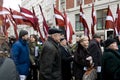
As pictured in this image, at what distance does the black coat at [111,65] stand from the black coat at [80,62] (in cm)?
148

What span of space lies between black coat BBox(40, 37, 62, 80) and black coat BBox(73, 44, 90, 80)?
1.90 metres

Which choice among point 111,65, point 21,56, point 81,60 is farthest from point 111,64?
point 21,56

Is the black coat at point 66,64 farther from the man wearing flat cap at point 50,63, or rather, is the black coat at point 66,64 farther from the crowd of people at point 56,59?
the man wearing flat cap at point 50,63

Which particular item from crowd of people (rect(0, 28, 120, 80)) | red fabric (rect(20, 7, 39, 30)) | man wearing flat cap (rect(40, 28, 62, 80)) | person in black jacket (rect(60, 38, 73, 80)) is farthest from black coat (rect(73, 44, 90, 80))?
red fabric (rect(20, 7, 39, 30))

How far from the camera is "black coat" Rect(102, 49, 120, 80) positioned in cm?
635

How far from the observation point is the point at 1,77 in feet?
12.2

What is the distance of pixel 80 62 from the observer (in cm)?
818

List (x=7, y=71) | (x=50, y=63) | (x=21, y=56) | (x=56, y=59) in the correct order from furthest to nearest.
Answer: (x=21, y=56) < (x=56, y=59) < (x=50, y=63) < (x=7, y=71)

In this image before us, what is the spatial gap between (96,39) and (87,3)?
23089mm

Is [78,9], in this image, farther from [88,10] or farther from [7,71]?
[7,71]

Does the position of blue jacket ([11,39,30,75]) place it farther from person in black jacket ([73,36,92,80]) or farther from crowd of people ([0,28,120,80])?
person in black jacket ([73,36,92,80])

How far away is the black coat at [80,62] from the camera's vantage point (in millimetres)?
8117

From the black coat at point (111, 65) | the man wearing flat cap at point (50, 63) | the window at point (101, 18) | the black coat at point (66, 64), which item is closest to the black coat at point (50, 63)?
the man wearing flat cap at point (50, 63)

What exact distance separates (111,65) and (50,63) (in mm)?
1137
